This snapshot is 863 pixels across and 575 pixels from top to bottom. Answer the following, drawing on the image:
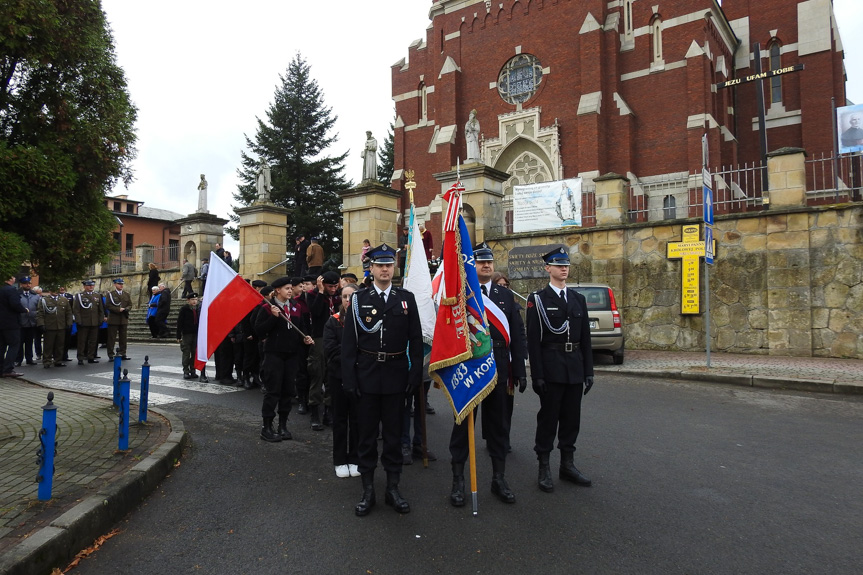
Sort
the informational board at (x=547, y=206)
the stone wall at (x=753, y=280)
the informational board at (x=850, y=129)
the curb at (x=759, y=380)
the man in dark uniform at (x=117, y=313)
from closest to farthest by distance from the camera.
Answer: the curb at (x=759, y=380) → the stone wall at (x=753, y=280) → the man in dark uniform at (x=117, y=313) → the informational board at (x=547, y=206) → the informational board at (x=850, y=129)

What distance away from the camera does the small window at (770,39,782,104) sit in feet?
89.8

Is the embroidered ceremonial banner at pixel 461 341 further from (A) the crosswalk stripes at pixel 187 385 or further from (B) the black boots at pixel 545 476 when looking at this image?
(A) the crosswalk stripes at pixel 187 385

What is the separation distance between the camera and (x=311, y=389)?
7.46m

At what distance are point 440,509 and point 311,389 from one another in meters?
→ 3.61

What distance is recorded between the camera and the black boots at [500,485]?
4.36 metres

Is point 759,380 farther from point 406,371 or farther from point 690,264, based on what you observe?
point 406,371

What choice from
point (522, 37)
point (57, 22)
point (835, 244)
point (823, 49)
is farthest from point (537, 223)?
point (823, 49)

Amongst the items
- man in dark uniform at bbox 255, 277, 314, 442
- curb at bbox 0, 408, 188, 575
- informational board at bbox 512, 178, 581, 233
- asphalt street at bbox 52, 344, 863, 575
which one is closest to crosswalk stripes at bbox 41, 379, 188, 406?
asphalt street at bbox 52, 344, 863, 575

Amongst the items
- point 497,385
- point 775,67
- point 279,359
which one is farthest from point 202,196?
point 775,67

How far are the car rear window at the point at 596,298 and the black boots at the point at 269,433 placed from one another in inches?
268

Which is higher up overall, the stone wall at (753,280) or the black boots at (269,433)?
the stone wall at (753,280)

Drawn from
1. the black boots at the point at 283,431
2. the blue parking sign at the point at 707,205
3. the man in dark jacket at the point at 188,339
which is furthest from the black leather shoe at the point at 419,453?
the blue parking sign at the point at 707,205

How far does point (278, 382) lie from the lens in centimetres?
647

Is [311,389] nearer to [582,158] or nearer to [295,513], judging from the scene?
[295,513]
